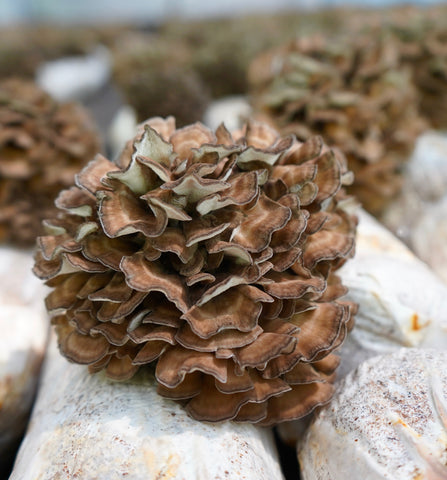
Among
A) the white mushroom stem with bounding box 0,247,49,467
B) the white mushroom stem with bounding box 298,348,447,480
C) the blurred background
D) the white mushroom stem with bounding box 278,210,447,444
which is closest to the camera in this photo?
the white mushroom stem with bounding box 298,348,447,480

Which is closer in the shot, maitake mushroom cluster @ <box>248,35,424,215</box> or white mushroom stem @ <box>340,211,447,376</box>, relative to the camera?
white mushroom stem @ <box>340,211,447,376</box>

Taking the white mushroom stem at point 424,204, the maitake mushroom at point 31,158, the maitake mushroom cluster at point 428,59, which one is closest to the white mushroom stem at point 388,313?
the white mushroom stem at point 424,204

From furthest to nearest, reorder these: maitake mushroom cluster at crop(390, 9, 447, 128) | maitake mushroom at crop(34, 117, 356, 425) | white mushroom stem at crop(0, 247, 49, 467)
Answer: maitake mushroom cluster at crop(390, 9, 447, 128) < white mushroom stem at crop(0, 247, 49, 467) < maitake mushroom at crop(34, 117, 356, 425)

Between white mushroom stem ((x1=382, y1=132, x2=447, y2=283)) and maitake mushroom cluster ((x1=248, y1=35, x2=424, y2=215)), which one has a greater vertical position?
maitake mushroom cluster ((x1=248, y1=35, x2=424, y2=215))

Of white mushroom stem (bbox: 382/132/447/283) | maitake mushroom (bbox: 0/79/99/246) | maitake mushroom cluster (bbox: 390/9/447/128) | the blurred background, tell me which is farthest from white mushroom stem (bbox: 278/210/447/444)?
the blurred background

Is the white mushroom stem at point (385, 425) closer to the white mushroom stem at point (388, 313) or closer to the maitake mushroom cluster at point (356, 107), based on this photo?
the white mushroom stem at point (388, 313)

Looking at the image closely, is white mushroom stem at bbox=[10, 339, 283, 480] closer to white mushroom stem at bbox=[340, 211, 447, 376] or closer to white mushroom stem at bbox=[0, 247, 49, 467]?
white mushroom stem at bbox=[0, 247, 49, 467]

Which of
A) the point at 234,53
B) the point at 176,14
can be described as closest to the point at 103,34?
the point at 176,14
